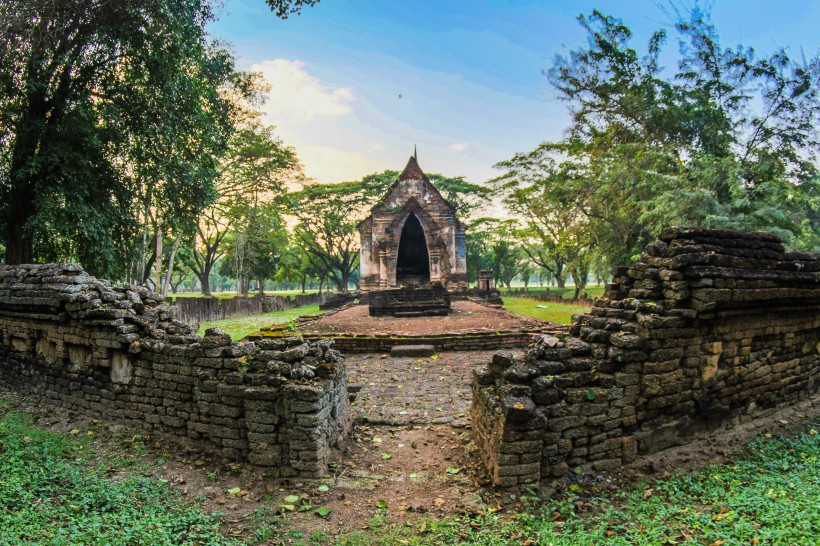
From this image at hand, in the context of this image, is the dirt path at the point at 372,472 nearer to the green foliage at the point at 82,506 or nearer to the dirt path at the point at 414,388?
the dirt path at the point at 414,388

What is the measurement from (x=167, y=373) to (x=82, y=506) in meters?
1.60

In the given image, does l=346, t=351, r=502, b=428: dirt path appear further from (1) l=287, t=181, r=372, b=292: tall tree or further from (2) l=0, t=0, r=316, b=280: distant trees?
(1) l=287, t=181, r=372, b=292: tall tree

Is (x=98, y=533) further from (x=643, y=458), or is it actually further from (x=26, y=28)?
(x=26, y=28)

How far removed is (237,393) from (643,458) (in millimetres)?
4422

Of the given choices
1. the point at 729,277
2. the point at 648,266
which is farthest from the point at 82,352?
the point at 729,277

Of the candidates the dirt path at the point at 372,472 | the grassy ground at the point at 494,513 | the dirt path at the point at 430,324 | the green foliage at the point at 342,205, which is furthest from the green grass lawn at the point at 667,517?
the green foliage at the point at 342,205

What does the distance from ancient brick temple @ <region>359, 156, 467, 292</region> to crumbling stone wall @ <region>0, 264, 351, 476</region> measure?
21.1m

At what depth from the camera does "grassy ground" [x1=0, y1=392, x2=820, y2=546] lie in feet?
10.4

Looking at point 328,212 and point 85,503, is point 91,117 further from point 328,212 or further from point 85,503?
point 328,212

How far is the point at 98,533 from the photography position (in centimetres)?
317

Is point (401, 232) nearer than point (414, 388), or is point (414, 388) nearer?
point (414, 388)

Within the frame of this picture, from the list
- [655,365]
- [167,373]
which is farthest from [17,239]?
[655,365]

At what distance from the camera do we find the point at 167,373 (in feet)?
16.2

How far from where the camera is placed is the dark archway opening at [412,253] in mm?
32031
